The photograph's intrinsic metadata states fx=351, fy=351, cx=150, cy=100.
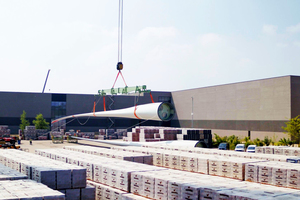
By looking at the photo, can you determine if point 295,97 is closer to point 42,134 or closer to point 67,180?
point 67,180

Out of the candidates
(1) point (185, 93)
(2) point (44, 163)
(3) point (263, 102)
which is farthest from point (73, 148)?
(1) point (185, 93)

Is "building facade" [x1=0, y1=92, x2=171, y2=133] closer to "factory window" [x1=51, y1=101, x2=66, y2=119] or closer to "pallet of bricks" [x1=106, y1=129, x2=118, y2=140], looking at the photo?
"factory window" [x1=51, y1=101, x2=66, y2=119]

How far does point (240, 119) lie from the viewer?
44.9 m

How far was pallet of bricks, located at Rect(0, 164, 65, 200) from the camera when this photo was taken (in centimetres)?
842

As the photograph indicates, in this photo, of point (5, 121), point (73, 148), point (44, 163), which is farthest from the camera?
point (5, 121)

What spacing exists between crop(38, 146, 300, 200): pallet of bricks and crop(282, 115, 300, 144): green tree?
2731 cm

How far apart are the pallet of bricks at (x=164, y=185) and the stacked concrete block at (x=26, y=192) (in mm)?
2681

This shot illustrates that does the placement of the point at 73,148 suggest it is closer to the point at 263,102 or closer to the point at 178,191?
the point at 178,191

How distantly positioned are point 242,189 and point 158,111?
13.4 meters

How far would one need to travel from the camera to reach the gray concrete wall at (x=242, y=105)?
39.5 metres

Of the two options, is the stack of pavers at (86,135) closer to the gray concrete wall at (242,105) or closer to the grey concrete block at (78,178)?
the gray concrete wall at (242,105)

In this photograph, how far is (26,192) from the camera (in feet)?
28.7

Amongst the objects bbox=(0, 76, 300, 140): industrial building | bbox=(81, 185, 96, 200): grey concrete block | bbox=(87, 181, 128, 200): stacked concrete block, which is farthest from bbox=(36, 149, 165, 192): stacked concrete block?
bbox=(0, 76, 300, 140): industrial building

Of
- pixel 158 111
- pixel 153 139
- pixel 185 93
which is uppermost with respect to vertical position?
pixel 185 93
